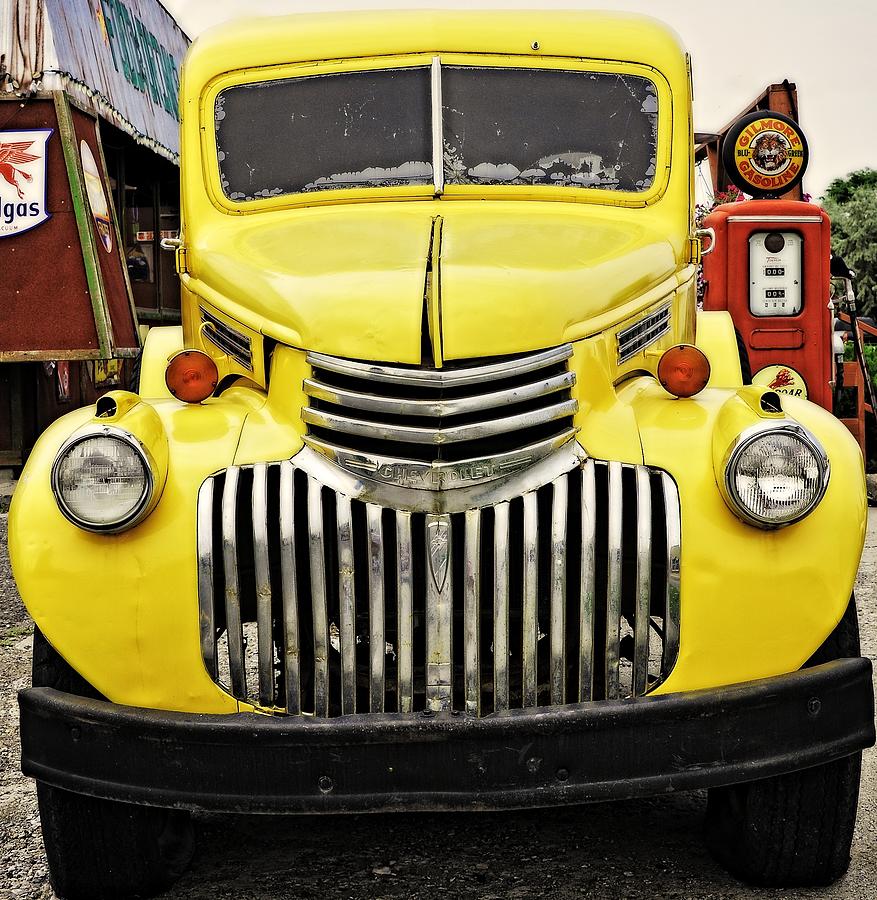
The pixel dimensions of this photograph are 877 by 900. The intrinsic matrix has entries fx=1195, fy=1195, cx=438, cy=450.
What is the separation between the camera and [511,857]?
10.8 ft

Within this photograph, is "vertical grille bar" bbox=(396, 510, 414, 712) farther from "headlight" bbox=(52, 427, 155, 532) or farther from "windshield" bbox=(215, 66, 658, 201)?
"windshield" bbox=(215, 66, 658, 201)

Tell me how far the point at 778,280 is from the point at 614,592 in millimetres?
5987

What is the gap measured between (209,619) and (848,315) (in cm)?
804

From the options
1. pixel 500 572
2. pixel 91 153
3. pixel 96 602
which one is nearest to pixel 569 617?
pixel 500 572

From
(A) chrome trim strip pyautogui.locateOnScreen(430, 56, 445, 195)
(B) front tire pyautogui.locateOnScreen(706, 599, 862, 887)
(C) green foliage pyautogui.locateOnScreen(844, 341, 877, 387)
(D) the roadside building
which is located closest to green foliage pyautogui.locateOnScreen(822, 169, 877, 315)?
(C) green foliage pyautogui.locateOnScreen(844, 341, 877, 387)

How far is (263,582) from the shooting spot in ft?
8.79

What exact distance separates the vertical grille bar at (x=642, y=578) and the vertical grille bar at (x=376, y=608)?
574mm

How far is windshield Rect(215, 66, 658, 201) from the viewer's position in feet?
13.1

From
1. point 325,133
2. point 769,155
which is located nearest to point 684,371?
point 325,133

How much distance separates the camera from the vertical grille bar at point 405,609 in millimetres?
2668

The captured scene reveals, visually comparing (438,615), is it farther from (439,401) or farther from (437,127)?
(437,127)

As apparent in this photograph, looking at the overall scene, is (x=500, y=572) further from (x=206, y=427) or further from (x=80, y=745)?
(x=80, y=745)

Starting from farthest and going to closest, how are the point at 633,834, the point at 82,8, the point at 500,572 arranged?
the point at 82,8 < the point at 633,834 < the point at 500,572

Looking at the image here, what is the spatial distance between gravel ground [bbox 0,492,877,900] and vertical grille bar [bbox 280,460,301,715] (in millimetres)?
676
